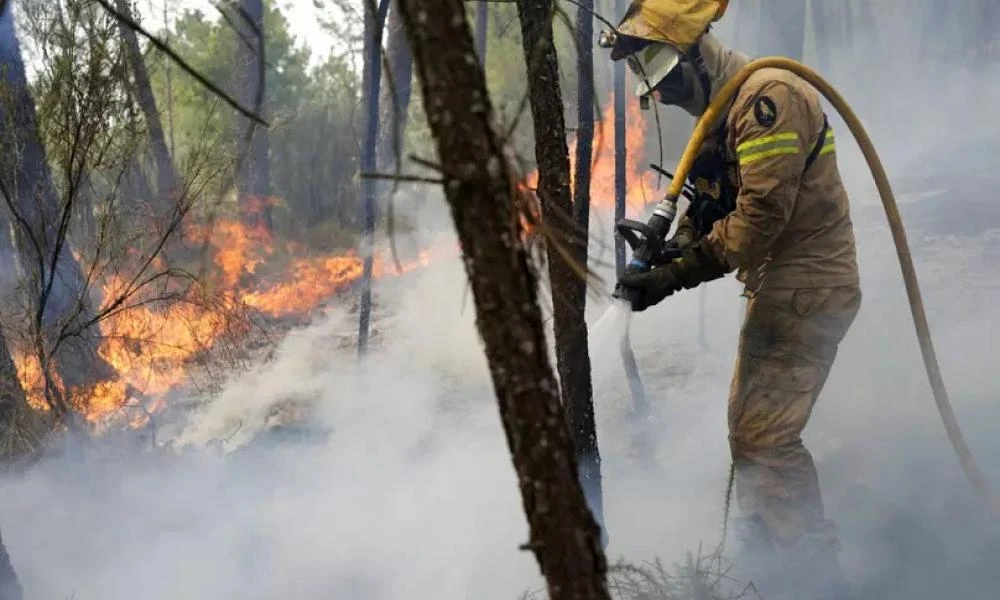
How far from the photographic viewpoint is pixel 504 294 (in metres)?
1.54

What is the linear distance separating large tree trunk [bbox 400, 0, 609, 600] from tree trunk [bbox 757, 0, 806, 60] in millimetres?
15521

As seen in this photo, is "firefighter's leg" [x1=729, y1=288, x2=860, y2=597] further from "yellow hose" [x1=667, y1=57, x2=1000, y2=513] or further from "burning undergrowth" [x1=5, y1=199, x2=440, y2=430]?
"burning undergrowth" [x1=5, y1=199, x2=440, y2=430]

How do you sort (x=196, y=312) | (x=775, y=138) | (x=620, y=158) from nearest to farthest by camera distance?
1. (x=775, y=138)
2. (x=196, y=312)
3. (x=620, y=158)

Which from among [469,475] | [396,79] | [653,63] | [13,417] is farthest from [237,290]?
[653,63]

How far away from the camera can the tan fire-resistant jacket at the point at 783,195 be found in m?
3.46

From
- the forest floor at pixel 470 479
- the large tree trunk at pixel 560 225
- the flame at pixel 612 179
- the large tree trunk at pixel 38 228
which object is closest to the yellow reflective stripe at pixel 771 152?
the large tree trunk at pixel 560 225

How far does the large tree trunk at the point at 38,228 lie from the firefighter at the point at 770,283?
380 cm

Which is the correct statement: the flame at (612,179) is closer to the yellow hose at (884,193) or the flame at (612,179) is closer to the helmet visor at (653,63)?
the yellow hose at (884,193)

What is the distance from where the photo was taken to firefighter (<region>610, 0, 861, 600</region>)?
364cm

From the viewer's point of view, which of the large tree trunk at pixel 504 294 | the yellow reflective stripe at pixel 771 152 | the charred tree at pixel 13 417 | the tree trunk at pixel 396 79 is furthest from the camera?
the tree trunk at pixel 396 79

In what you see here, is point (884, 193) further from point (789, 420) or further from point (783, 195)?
point (789, 420)

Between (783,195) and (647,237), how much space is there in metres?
0.57

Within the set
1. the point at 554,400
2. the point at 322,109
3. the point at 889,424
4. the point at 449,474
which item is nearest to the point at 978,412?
the point at 889,424

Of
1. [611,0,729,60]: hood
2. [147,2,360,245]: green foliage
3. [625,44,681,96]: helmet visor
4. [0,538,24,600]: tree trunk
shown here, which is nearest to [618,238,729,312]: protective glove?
[625,44,681,96]: helmet visor
